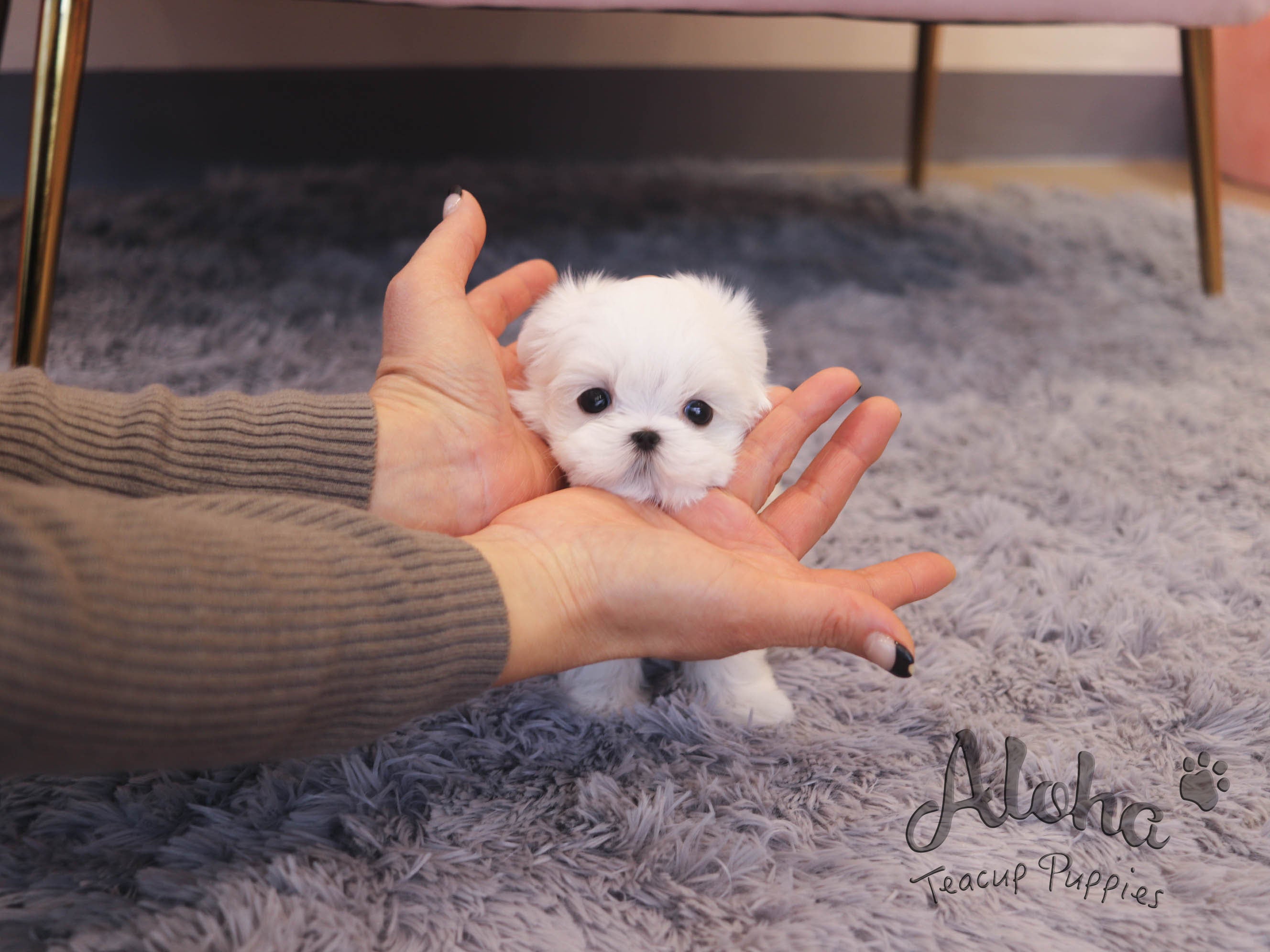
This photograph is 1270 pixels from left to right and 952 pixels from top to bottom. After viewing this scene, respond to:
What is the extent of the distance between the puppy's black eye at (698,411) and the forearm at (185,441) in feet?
0.96

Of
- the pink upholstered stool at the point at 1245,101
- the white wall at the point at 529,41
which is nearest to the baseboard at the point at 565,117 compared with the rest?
the white wall at the point at 529,41

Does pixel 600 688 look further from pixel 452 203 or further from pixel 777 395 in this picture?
pixel 452 203

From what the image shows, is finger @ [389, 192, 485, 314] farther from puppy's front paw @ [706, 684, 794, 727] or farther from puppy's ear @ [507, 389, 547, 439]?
puppy's front paw @ [706, 684, 794, 727]

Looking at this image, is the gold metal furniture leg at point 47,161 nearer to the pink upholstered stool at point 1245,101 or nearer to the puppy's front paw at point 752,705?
the puppy's front paw at point 752,705

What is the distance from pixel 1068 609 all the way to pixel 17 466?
0.98 meters

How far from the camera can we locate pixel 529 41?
2447 millimetres

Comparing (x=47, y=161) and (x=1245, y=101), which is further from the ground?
(x=1245, y=101)

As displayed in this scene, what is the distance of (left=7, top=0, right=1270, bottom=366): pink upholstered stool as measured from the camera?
119cm

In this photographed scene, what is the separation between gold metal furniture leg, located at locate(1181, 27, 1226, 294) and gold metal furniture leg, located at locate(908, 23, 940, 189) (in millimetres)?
736

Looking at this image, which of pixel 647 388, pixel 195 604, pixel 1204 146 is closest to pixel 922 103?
pixel 1204 146

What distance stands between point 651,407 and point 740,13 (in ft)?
2.90

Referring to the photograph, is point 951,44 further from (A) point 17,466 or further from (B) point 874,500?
(A) point 17,466

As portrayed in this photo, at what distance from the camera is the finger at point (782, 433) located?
0.89 meters

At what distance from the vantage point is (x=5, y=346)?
4.58ft
